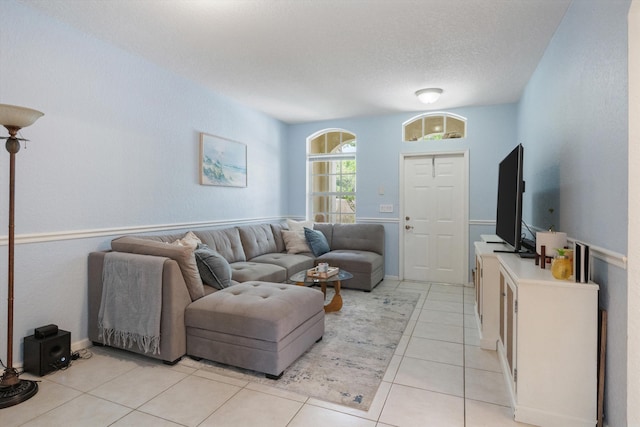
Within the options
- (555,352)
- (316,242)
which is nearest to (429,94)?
(316,242)

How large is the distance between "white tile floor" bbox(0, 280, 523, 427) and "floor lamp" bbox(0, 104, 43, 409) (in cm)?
6

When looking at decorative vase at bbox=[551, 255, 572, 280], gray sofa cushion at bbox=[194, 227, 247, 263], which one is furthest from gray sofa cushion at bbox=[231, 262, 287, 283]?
decorative vase at bbox=[551, 255, 572, 280]

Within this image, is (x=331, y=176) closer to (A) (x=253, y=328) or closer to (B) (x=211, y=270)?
(B) (x=211, y=270)

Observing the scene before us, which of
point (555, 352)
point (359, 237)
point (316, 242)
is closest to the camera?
point (555, 352)

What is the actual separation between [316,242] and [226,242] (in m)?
1.35

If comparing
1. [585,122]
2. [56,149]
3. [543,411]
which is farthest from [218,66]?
[543,411]

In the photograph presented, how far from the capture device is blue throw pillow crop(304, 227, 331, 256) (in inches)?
186

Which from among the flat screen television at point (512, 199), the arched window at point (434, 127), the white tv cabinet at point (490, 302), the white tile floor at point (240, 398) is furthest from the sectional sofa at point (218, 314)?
the arched window at point (434, 127)

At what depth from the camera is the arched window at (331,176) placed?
5.52 meters

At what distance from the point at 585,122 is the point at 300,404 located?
2.29 meters

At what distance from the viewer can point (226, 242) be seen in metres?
3.87

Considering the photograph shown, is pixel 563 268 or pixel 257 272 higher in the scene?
pixel 563 268

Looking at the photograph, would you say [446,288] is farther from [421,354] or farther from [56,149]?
[56,149]

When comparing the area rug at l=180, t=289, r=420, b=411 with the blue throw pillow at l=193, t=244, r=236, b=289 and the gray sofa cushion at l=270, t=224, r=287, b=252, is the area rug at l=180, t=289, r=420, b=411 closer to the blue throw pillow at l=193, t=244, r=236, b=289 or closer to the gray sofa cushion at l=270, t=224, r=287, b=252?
the blue throw pillow at l=193, t=244, r=236, b=289
